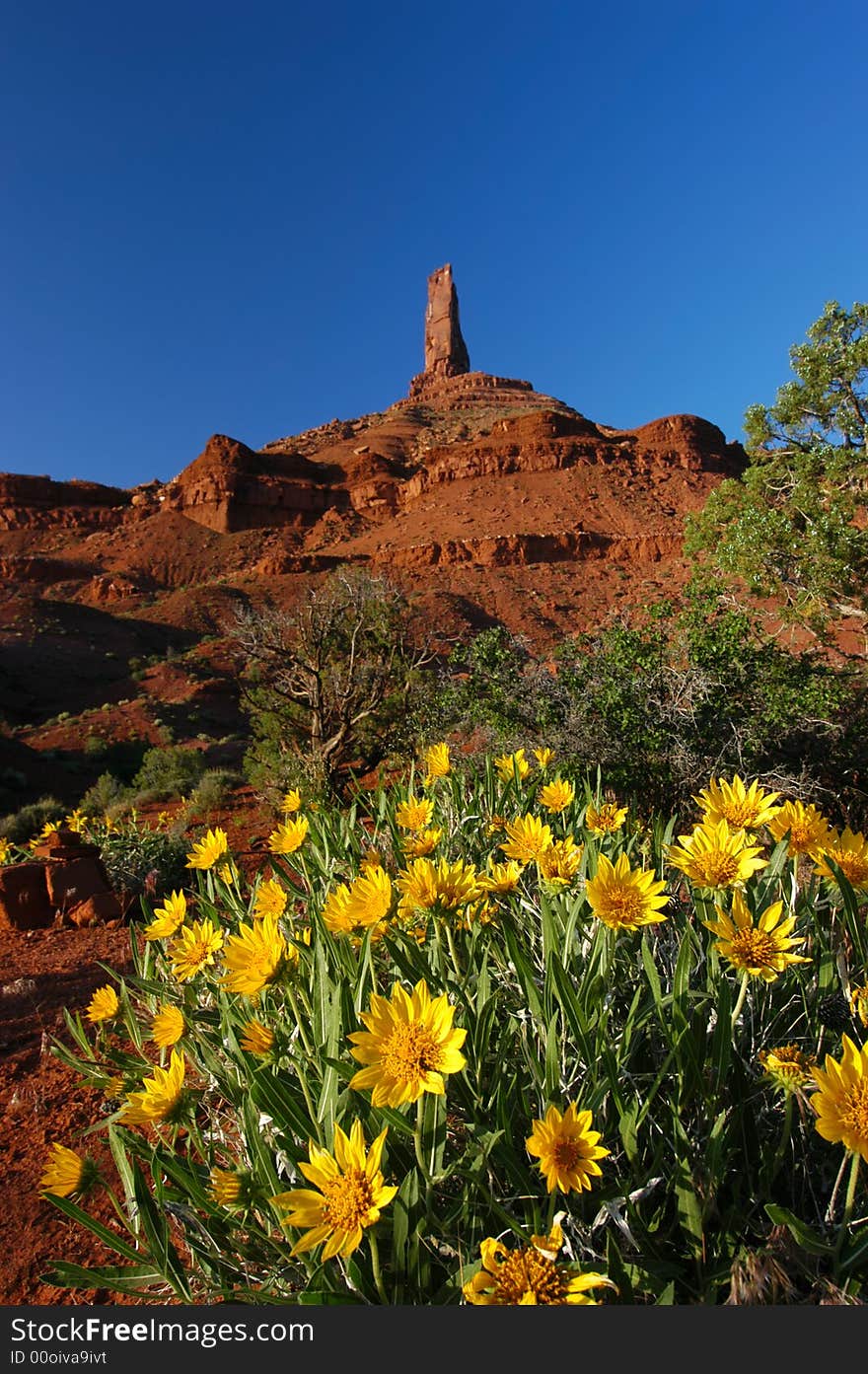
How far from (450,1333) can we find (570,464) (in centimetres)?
5244

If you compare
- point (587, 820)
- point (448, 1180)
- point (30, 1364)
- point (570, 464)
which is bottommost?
point (30, 1364)

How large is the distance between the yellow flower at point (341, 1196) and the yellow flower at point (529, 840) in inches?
29.9

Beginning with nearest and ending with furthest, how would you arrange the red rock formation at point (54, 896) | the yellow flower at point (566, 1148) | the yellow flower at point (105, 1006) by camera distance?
the yellow flower at point (566, 1148) → the yellow flower at point (105, 1006) → the red rock formation at point (54, 896)

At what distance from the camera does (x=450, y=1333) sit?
100 cm

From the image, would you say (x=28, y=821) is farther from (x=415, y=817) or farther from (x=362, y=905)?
(x=362, y=905)

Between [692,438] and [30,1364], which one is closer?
[30,1364]

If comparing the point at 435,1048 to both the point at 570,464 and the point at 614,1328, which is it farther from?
the point at 570,464

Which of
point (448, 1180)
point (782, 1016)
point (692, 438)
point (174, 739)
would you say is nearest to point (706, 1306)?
point (448, 1180)

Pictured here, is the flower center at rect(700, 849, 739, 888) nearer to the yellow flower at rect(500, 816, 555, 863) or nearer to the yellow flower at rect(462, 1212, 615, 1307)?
the yellow flower at rect(500, 816, 555, 863)

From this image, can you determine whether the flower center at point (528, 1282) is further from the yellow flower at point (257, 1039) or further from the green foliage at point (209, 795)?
the green foliage at point (209, 795)

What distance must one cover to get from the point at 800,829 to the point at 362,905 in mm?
1097

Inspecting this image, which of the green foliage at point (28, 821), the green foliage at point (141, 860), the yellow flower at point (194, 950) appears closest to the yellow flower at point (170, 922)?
the yellow flower at point (194, 950)

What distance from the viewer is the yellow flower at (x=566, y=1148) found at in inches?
40.6

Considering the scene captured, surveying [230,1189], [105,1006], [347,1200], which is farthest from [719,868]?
[105,1006]
